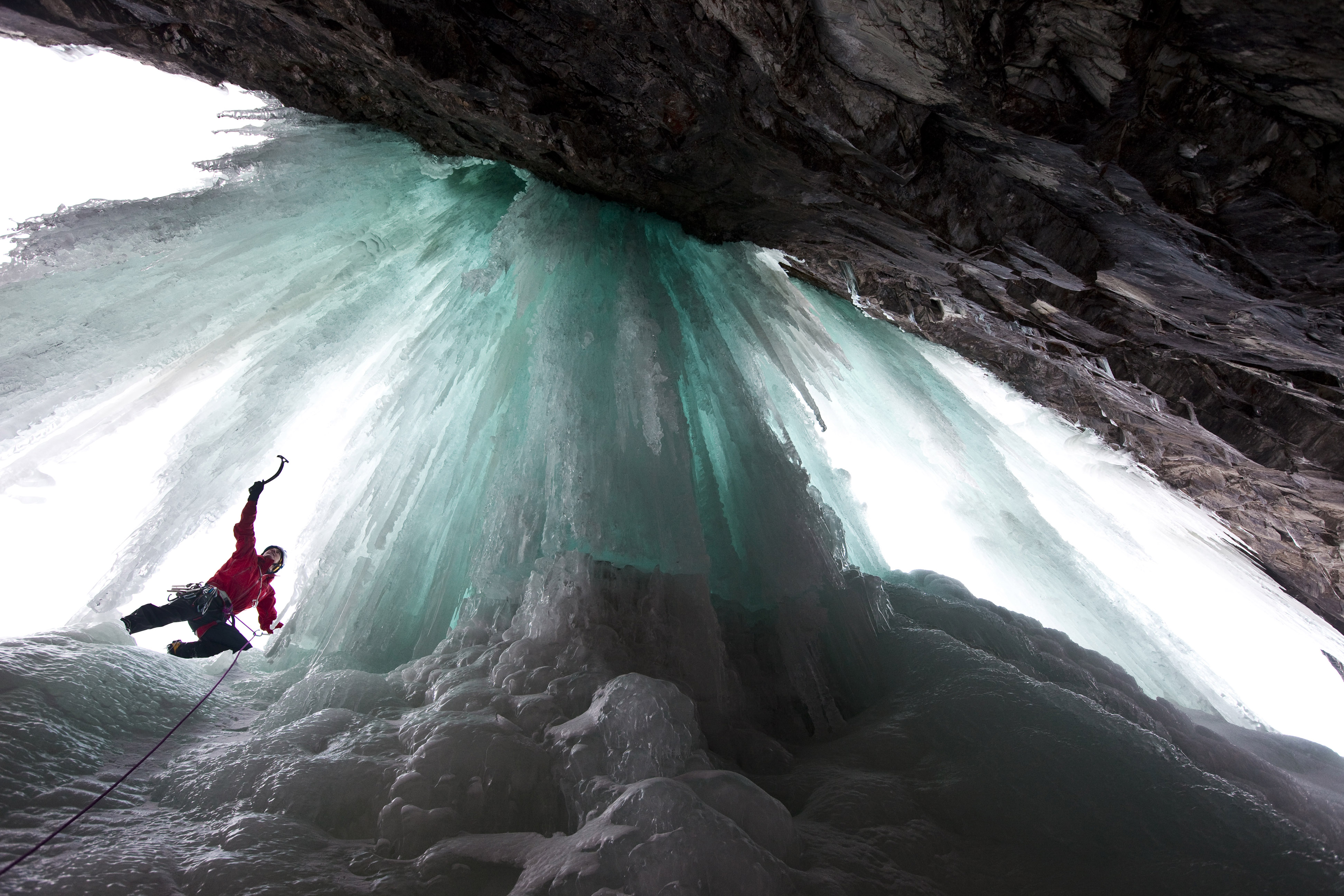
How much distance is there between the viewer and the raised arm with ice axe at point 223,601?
351cm

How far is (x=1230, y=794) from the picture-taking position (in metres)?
2.77

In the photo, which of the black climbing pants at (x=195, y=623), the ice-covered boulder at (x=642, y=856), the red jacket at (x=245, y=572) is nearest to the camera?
the ice-covered boulder at (x=642, y=856)

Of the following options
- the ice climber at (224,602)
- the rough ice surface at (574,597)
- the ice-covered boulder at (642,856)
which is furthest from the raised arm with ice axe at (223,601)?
the ice-covered boulder at (642,856)

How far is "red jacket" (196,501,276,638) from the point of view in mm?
3719

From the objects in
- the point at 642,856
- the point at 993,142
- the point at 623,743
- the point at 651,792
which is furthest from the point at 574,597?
the point at 993,142

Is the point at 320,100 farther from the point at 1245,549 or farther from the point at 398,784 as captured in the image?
the point at 1245,549

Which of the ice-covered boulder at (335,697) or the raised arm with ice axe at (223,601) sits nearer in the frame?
the ice-covered boulder at (335,697)

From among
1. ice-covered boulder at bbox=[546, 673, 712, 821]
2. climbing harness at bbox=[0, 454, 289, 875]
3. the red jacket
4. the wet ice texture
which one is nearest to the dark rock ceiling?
the wet ice texture

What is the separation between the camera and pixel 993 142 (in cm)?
284

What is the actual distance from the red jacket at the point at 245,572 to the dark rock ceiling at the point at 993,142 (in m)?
2.85

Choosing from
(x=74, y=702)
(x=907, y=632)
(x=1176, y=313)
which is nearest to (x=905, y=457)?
(x=907, y=632)

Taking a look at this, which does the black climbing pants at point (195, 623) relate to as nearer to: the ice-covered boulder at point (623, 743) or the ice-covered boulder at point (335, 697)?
the ice-covered boulder at point (335, 697)

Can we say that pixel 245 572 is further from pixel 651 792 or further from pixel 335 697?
pixel 651 792

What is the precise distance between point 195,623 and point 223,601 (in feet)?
0.61
